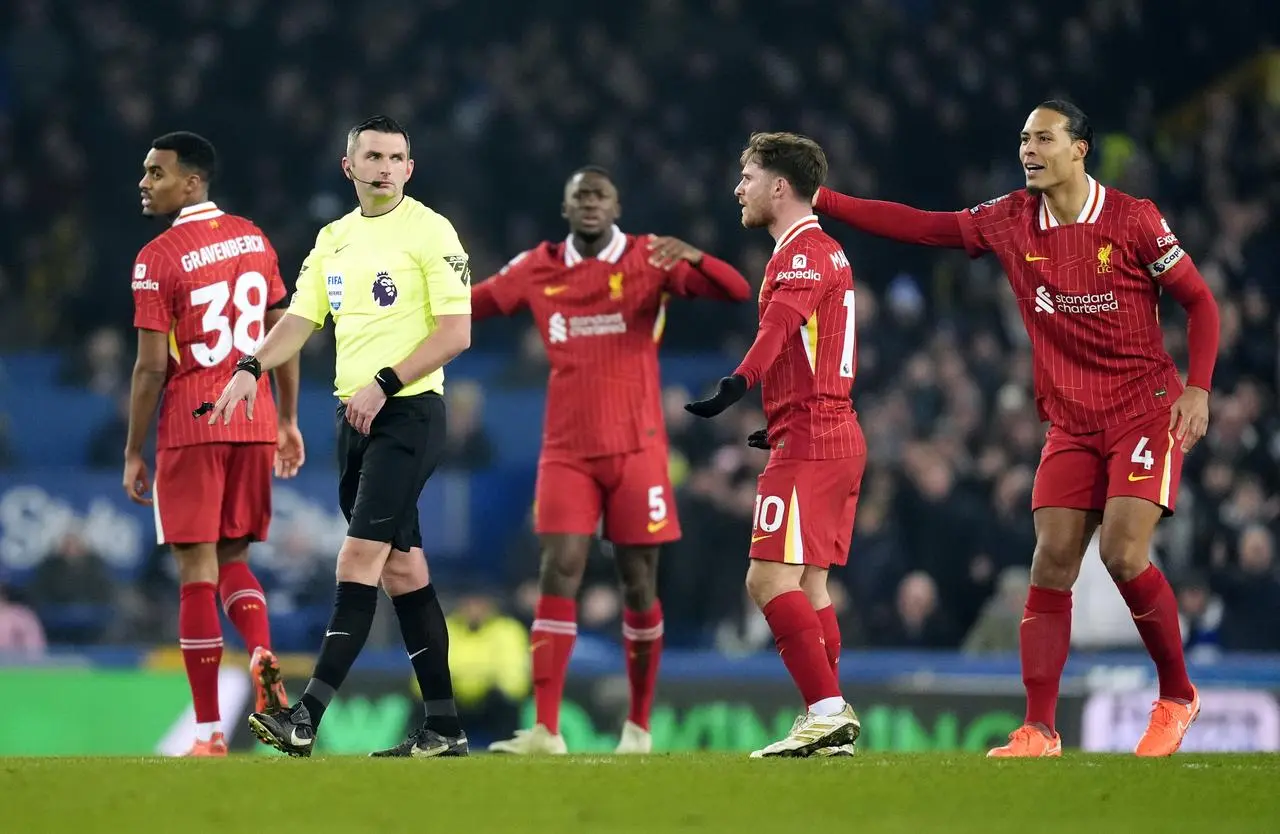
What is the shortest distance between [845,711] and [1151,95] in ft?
45.2

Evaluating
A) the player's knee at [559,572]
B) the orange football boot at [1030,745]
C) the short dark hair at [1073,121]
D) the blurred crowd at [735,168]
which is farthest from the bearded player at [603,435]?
the blurred crowd at [735,168]

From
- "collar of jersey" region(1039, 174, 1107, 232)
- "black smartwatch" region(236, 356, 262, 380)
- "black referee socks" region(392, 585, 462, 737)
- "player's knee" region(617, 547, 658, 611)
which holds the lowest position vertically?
"black referee socks" region(392, 585, 462, 737)

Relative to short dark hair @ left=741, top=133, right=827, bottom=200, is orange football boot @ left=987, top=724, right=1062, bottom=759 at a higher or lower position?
lower

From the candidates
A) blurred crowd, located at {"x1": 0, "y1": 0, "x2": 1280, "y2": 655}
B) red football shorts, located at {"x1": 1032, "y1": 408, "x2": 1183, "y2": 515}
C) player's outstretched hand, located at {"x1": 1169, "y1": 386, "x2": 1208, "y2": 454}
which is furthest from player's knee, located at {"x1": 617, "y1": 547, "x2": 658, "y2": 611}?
blurred crowd, located at {"x1": 0, "y1": 0, "x2": 1280, "y2": 655}

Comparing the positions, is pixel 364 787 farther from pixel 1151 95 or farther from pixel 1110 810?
pixel 1151 95

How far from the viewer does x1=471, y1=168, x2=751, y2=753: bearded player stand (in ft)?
29.0

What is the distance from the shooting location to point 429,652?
24.3 ft

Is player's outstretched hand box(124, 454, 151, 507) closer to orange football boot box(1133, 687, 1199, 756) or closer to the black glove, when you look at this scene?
the black glove

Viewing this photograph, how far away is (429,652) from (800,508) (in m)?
1.56

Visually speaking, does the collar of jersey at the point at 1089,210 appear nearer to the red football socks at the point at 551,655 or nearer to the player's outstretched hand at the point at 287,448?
the red football socks at the point at 551,655

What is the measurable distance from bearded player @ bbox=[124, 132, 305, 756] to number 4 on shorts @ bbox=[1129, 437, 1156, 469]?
3597 mm

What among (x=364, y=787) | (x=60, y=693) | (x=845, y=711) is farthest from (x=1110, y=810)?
(x=60, y=693)

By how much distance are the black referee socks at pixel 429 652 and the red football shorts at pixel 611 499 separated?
1516mm

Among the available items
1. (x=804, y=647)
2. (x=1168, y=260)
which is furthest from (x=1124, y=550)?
(x=804, y=647)
